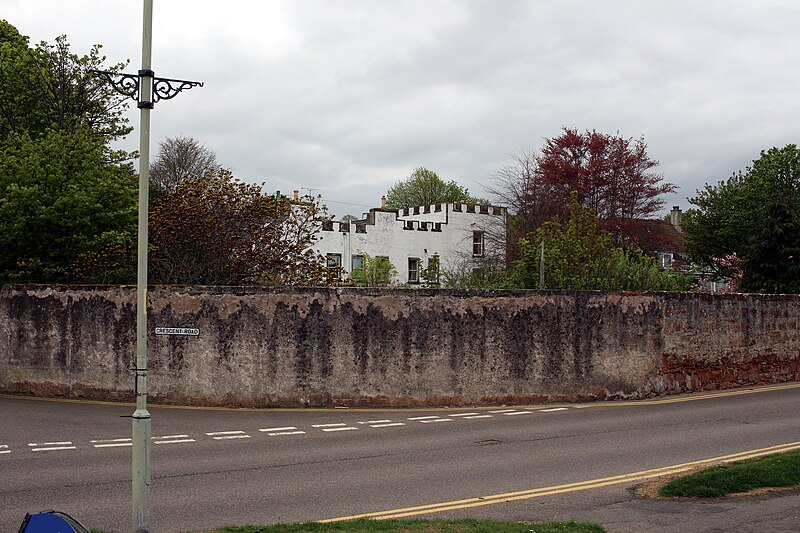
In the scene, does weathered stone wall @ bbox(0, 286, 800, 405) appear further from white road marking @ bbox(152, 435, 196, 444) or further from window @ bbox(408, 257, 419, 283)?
window @ bbox(408, 257, 419, 283)

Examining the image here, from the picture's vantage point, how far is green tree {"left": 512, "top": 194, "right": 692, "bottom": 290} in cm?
2505

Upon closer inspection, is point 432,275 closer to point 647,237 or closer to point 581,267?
point 581,267

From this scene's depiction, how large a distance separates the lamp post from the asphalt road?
0.80 metres

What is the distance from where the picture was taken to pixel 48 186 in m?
23.0

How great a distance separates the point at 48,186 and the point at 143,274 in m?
17.0

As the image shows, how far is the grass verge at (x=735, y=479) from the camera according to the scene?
379 inches

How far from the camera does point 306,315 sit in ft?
60.1

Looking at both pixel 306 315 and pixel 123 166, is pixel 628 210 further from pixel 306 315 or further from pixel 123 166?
pixel 306 315

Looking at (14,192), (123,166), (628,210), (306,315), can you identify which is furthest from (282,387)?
(628,210)

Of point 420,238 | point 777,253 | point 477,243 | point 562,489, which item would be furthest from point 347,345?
point 477,243

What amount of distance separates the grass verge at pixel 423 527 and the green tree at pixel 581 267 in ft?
56.7

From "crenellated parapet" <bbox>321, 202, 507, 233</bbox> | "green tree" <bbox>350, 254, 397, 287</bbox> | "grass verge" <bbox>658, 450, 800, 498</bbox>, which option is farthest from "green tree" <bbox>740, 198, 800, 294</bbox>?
"grass verge" <bbox>658, 450, 800, 498</bbox>

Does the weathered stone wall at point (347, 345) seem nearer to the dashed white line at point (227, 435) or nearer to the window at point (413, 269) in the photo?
the dashed white line at point (227, 435)

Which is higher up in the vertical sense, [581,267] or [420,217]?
[420,217]
